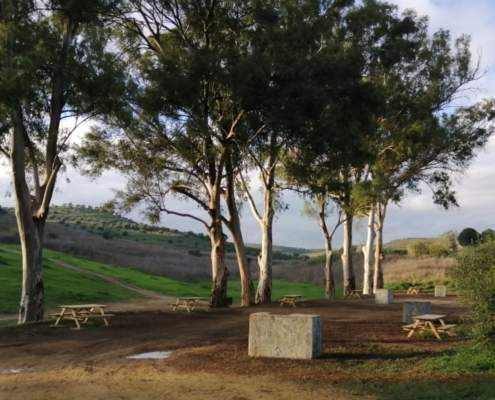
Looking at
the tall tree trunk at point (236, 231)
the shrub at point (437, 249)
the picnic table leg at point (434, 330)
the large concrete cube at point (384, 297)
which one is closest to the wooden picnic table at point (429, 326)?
the picnic table leg at point (434, 330)

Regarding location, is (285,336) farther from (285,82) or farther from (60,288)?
(60,288)

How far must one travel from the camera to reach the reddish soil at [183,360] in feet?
32.3

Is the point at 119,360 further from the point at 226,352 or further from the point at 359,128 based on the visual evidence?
the point at 359,128

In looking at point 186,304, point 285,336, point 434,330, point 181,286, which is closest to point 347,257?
point 186,304

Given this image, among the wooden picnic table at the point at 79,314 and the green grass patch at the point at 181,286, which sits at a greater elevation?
the green grass patch at the point at 181,286

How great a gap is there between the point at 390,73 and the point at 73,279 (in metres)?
25.2

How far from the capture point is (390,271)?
55.0 m

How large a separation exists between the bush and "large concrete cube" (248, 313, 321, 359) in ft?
8.89

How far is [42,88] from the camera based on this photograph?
20438 millimetres

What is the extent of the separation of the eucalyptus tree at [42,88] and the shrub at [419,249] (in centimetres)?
4210

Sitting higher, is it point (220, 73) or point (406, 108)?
point (406, 108)

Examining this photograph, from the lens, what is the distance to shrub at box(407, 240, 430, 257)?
5738cm

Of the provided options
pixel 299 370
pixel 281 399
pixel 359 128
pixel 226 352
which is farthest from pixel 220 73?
pixel 281 399

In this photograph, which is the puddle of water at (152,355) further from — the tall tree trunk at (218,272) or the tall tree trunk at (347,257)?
the tall tree trunk at (347,257)
